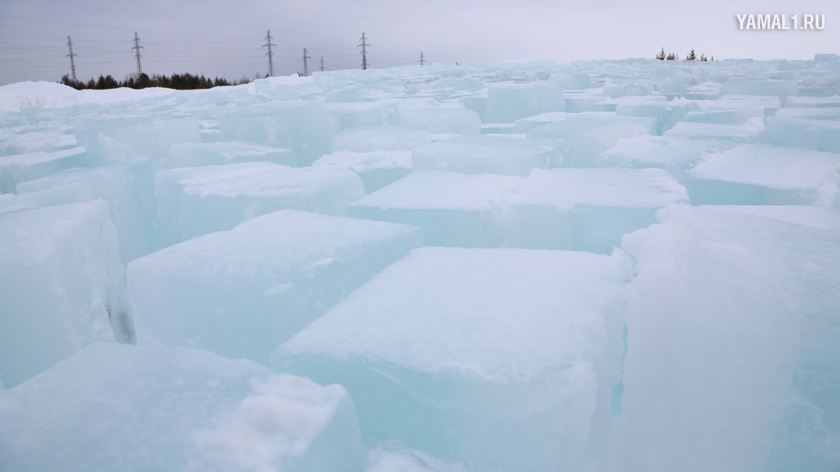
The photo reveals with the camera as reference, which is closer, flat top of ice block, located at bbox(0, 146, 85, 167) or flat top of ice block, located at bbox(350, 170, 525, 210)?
flat top of ice block, located at bbox(350, 170, 525, 210)

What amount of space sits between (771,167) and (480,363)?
5.08ft

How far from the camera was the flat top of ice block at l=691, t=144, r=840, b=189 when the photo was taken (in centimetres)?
156

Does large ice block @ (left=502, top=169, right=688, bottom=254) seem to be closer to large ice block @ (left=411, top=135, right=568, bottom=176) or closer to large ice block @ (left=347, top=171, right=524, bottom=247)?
large ice block @ (left=347, top=171, right=524, bottom=247)

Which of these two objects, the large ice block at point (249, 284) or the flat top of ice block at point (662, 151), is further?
the flat top of ice block at point (662, 151)

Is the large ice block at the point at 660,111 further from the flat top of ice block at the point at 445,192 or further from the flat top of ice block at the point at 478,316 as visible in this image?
the flat top of ice block at the point at 478,316

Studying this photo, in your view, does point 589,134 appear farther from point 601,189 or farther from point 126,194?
point 126,194

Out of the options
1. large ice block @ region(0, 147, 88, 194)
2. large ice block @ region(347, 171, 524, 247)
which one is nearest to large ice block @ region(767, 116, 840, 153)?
large ice block @ region(347, 171, 524, 247)

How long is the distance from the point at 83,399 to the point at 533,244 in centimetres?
118

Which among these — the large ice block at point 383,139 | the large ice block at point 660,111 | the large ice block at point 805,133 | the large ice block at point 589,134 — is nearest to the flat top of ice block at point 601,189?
the large ice block at point 589,134

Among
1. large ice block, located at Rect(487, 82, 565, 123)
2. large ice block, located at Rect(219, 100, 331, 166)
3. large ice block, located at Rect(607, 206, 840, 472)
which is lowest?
large ice block, located at Rect(607, 206, 840, 472)

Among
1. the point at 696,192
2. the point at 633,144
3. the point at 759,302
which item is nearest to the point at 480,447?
the point at 759,302

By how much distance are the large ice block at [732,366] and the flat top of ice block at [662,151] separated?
3.47ft

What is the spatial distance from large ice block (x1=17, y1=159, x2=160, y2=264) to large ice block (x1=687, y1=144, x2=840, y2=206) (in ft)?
7.20

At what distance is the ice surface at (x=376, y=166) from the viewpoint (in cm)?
220
